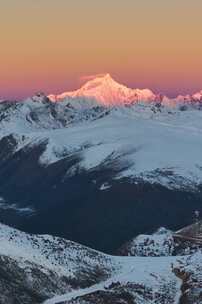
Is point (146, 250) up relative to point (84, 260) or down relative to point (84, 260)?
down

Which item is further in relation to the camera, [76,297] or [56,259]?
[56,259]

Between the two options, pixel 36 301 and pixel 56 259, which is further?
pixel 56 259

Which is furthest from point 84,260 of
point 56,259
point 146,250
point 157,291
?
point 146,250

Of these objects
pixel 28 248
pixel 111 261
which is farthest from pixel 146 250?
pixel 28 248

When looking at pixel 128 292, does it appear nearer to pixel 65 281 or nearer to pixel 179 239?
pixel 65 281

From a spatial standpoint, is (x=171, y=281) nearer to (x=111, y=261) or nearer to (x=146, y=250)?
(x=111, y=261)

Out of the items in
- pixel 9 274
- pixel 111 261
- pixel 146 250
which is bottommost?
pixel 146 250

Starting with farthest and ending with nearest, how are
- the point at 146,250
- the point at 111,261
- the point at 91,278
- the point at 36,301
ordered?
the point at 146,250, the point at 111,261, the point at 91,278, the point at 36,301

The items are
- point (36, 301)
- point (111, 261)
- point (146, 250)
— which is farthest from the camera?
point (146, 250)

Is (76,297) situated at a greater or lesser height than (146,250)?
greater
